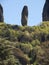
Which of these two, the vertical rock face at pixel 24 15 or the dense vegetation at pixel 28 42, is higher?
the vertical rock face at pixel 24 15

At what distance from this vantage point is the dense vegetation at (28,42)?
63.3 metres

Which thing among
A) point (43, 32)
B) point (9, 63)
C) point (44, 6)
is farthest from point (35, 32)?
point (9, 63)

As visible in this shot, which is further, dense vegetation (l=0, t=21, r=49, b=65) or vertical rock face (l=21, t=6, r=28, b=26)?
vertical rock face (l=21, t=6, r=28, b=26)

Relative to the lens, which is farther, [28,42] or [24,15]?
[24,15]

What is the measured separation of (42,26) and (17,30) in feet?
Answer: 19.1

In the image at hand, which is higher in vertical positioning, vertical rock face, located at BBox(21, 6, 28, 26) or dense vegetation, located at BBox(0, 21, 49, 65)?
vertical rock face, located at BBox(21, 6, 28, 26)

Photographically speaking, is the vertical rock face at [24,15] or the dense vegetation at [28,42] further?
the vertical rock face at [24,15]

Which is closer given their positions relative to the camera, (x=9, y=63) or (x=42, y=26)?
(x=9, y=63)

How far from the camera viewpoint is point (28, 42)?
71.0 m

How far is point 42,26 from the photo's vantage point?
7825 centimetres

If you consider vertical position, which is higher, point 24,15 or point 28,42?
point 24,15

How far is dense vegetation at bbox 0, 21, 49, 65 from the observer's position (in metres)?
63.3

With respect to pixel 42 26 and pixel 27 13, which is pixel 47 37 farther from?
pixel 27 13

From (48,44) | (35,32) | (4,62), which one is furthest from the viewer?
(35,32)
